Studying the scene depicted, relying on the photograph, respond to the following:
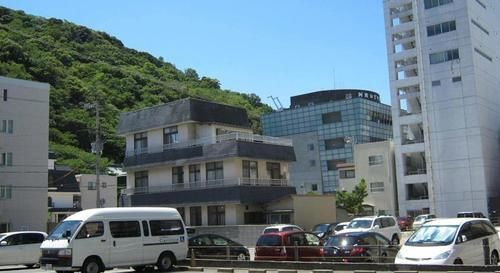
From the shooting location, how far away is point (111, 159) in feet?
313

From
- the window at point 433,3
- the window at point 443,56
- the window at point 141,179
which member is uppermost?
the window at point 433,3

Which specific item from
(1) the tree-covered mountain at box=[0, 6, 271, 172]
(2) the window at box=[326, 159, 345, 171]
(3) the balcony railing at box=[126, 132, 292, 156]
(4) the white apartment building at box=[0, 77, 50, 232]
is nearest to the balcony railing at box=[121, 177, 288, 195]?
(3) the balcony railing at box=[126, 132, 292, 156]

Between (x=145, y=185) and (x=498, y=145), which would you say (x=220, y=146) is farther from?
(x=498, y=145)

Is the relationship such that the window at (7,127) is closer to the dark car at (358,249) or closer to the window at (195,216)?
the window at (195,216)

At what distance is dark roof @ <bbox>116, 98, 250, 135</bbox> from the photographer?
46.2 metres

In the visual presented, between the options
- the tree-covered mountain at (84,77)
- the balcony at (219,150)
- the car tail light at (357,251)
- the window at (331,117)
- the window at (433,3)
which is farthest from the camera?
the window at (331,117)

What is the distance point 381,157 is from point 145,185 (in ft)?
133

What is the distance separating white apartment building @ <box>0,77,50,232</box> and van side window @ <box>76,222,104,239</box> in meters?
33.7

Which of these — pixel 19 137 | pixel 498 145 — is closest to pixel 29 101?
pixel 19 137

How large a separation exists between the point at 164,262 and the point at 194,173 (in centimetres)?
2461

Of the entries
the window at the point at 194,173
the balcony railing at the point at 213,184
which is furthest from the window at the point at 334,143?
the window at the point at 194,173

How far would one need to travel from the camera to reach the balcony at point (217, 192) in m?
43.6

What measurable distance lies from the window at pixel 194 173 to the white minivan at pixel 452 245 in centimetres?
2963

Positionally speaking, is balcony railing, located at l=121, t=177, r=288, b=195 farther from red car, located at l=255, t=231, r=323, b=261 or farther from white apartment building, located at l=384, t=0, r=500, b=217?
white apartment building, located at l=384, t=0, r=500, b=217
